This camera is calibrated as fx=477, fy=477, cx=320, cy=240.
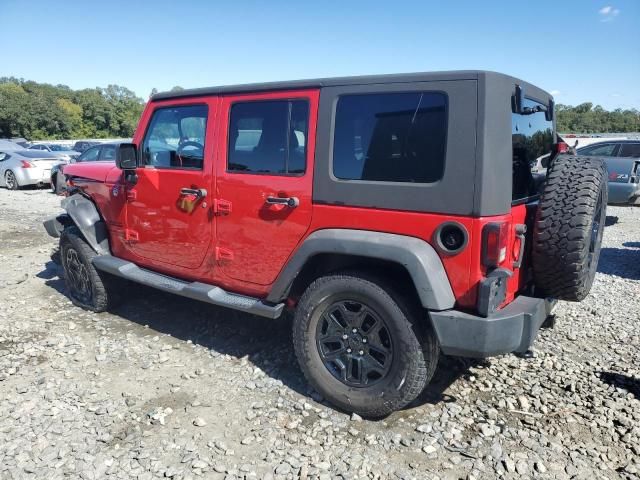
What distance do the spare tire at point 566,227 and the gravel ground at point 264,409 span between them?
873 mm

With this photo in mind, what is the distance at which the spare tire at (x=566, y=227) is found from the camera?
106 inches

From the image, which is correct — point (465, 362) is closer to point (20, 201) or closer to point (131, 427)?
point (131, 427)

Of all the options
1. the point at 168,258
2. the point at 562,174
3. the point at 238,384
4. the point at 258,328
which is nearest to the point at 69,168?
the point at 168,258

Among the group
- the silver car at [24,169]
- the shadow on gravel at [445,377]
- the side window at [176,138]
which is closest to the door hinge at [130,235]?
the side window at [176,138]

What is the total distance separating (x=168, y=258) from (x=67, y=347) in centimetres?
114

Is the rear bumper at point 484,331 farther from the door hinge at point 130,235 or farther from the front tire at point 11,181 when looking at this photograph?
the front tire at point 11,181

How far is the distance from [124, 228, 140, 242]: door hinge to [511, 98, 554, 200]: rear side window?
10.4ft

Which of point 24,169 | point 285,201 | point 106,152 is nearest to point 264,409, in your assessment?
point 285,201

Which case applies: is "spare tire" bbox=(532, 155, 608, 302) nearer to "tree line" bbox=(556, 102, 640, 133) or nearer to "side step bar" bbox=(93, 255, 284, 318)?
"side step bar" bbox=(93, 255, 284, 318)

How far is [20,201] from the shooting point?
13.1 m

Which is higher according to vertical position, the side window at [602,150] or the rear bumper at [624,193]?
the side window at [602,150]

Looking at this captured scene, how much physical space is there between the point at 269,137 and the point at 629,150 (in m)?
10.2

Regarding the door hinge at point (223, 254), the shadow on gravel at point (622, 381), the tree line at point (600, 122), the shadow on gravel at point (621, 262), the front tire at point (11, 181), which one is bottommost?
the shadow on gravel at point (622, 381)

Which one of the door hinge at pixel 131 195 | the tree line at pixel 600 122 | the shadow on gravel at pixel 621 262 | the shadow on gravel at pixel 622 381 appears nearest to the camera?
the shadow on gravel at pixel 622 381
